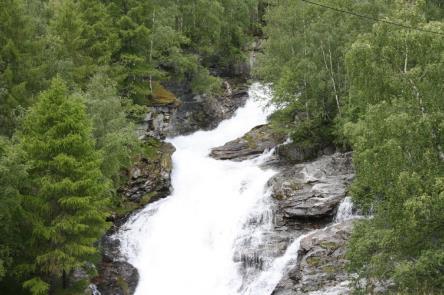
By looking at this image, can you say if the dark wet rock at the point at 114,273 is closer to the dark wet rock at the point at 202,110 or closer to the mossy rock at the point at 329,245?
the mossy rock at the point at 329,245

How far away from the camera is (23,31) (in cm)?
2652

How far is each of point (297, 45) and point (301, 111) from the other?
448cm

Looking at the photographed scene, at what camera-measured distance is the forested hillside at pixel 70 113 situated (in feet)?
61.2

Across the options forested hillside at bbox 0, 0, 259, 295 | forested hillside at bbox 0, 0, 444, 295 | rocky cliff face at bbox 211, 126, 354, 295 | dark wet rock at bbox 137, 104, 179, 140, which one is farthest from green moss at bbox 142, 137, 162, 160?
rocky cliff face at bbox 211, 126, 354, 295

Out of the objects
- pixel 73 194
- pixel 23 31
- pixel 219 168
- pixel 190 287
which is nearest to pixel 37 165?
pixel 73 194

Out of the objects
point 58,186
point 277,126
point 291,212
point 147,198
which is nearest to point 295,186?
point 291,212

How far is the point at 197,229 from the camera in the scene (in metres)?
26.9

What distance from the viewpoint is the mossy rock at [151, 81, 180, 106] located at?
38.9 m

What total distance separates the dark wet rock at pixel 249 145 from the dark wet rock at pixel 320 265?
1319 centimetres

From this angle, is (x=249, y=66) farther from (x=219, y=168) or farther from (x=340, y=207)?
(x=340, y=207)

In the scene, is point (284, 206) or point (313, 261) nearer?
point (313, 261)

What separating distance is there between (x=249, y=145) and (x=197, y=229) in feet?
36.2

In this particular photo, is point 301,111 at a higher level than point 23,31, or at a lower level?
lower

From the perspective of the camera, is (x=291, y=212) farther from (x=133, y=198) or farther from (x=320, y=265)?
(x=133, y=198)
